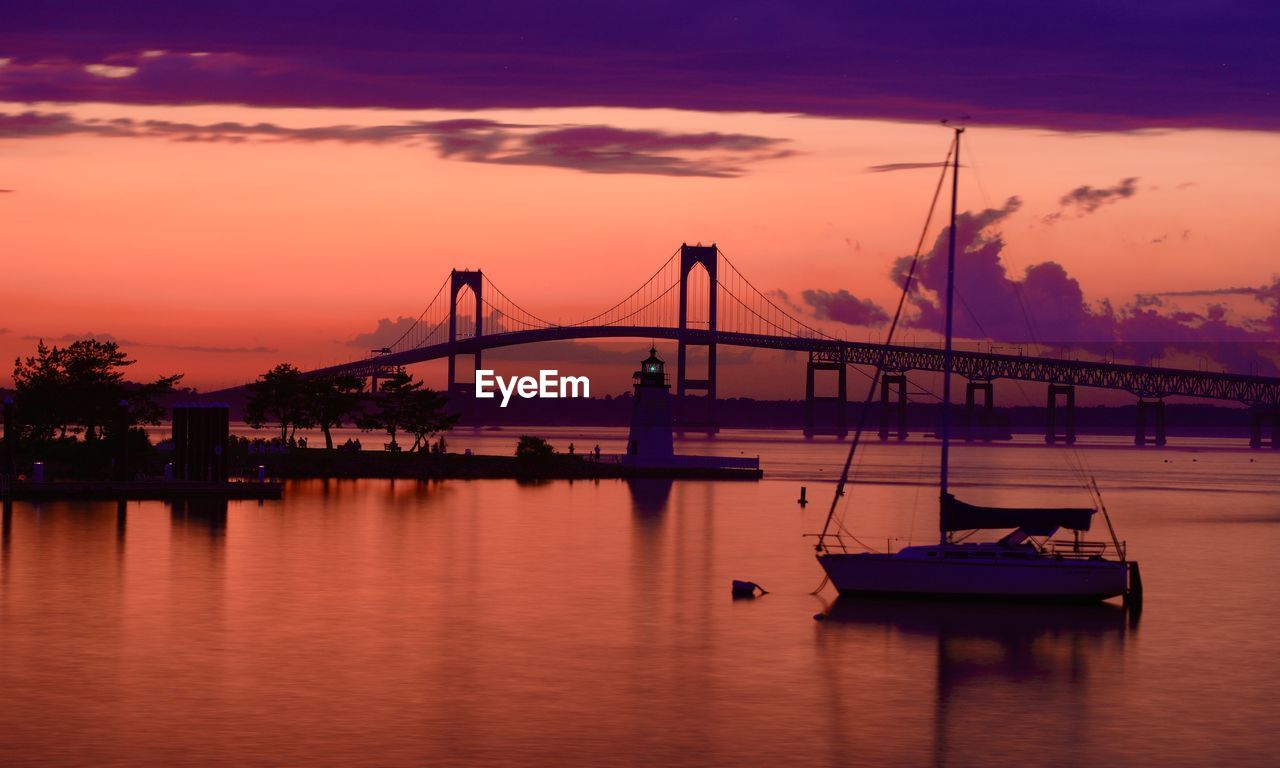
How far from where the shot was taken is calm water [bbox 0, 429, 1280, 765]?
1991 cm

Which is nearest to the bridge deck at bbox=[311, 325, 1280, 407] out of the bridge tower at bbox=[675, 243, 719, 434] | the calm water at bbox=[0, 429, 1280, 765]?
the bridge tower at bbox=[675, 243, 719, 434]

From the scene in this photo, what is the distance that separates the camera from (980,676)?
83.1 ft

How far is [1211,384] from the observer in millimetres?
182625

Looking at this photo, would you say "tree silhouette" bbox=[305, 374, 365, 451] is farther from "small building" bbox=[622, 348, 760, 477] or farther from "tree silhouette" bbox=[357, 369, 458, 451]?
"small building" bbox=[622, 348, 760, 477]

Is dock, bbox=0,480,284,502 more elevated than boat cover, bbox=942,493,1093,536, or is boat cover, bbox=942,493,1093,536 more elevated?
boat cover, bbox=942,493,1093,536

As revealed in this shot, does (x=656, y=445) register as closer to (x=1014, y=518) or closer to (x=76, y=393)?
(x=76, y=393)

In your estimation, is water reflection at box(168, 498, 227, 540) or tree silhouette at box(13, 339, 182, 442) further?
tree silhouette at box(13, 339, 182, 442)

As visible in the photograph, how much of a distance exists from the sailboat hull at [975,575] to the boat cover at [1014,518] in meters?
0.87

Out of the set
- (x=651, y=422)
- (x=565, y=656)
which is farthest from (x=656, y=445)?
(x=565, y=656)

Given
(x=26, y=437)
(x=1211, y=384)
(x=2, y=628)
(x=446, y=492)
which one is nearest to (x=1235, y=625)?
(x=2, y=628)

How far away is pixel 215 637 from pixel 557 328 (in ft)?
411

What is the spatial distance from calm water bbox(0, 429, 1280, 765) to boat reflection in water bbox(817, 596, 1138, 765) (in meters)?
0.07

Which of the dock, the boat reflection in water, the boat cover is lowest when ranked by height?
the boat reflection in water

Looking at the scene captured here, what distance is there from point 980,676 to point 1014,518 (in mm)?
9259
